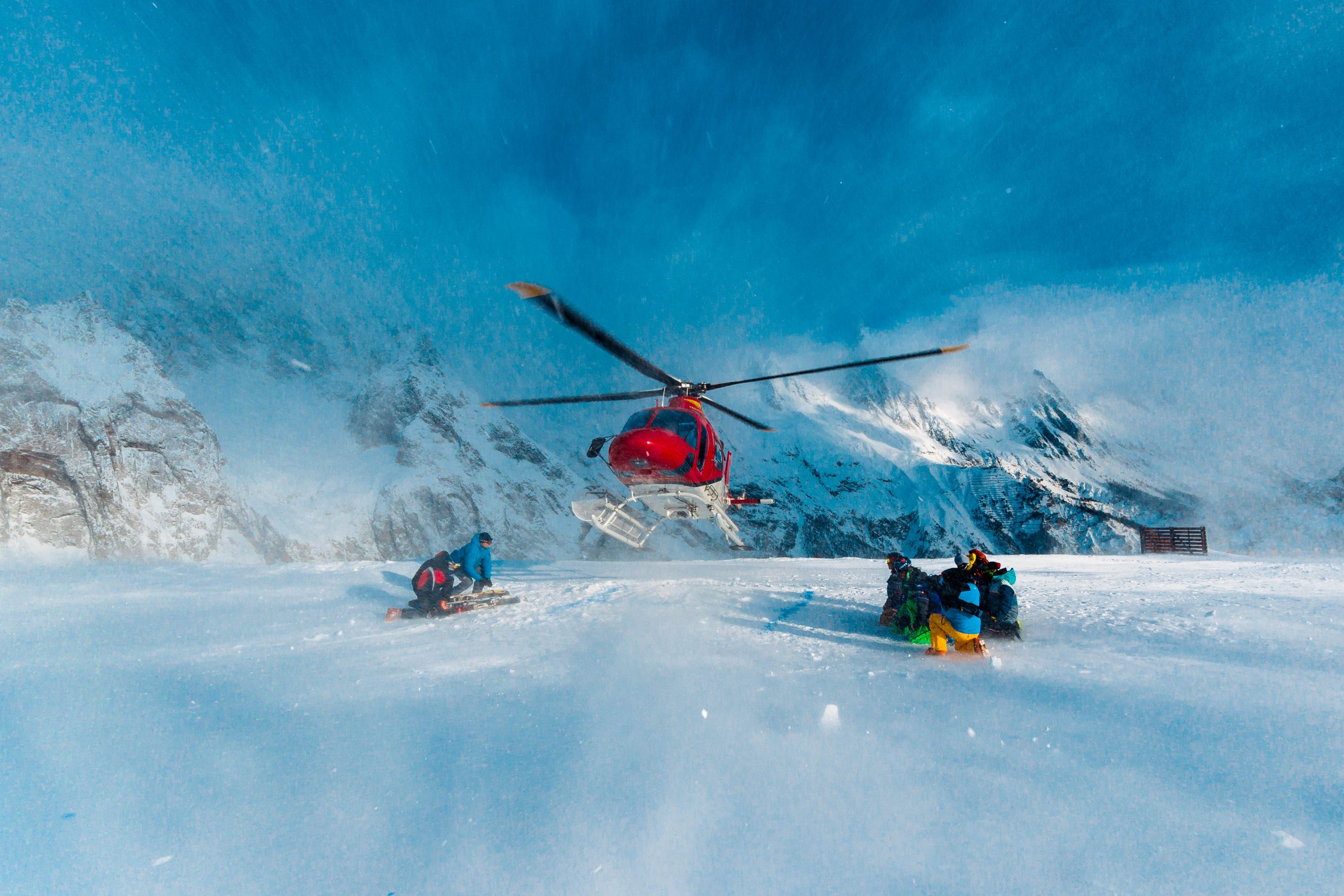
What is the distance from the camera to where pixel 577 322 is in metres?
5.74

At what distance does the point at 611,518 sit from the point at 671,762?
7436 mm

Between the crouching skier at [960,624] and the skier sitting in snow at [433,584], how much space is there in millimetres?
6423

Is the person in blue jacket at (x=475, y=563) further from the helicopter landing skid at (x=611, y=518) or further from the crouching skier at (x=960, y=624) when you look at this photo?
the crouching skier at (x=960, y=624)

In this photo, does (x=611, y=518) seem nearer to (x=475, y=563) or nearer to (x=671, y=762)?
(x=475, y=563)

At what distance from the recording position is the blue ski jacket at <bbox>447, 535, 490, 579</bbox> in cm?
789

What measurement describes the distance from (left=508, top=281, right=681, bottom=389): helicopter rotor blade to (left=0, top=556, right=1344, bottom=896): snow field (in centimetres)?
359

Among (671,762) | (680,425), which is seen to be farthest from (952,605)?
(680,425)

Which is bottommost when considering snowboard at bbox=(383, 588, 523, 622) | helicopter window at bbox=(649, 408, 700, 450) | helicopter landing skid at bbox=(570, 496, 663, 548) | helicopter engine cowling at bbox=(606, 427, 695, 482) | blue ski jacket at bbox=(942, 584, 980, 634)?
snowboard at bbox=(383, 588, 523, 622)

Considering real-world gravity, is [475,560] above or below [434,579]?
above

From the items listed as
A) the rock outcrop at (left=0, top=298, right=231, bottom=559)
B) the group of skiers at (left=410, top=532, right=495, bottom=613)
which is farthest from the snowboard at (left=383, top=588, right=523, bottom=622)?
the rock outcrop at (left=0, top=298, right=231, bottom=559)

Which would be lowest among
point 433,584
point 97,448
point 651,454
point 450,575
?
point 433,584

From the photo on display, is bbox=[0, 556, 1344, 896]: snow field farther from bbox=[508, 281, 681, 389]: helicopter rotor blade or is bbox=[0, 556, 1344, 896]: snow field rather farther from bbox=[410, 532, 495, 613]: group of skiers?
bbox=[508, 281, 681, 389]: helicopter rotor blade

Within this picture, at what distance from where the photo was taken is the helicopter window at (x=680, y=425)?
28.2 ft

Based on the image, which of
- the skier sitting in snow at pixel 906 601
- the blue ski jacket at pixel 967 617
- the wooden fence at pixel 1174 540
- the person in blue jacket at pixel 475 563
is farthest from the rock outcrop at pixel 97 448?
the wooden fence at pixel 1174 540
